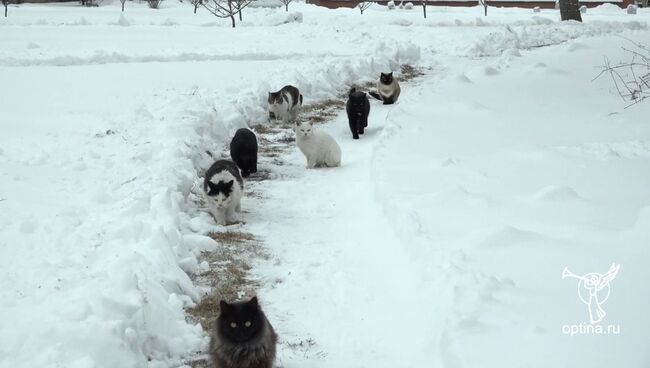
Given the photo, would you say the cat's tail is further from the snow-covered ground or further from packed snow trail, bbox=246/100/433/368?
packed snow trail, bbox=246/100/433/368

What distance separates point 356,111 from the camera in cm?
1449

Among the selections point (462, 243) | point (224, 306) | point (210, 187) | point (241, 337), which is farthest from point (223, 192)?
point (241, 337)

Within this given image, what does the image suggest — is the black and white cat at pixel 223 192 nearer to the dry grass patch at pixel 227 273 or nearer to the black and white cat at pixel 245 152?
the dry grass patch at pixel 227 273

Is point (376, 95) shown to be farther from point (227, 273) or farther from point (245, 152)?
point (227, 273)

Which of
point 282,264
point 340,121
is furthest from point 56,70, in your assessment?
point 282,264

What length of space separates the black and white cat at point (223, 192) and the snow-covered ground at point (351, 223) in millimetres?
321

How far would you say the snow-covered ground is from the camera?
5410 mm

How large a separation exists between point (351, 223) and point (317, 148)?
3.30 m

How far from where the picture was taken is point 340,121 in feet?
53.3

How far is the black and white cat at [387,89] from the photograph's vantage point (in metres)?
17.9

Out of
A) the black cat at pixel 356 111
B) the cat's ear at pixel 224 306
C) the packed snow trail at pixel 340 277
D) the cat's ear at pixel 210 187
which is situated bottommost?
the packed snow trail at pixel 340 277

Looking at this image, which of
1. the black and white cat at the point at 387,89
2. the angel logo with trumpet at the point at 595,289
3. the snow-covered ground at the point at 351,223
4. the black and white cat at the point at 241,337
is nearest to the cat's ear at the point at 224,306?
the black and white cat at the point at 241,337

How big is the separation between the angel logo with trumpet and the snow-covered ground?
0.08 m

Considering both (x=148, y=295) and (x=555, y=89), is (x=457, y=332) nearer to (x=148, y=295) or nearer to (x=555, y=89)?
(x=148, y=295)
